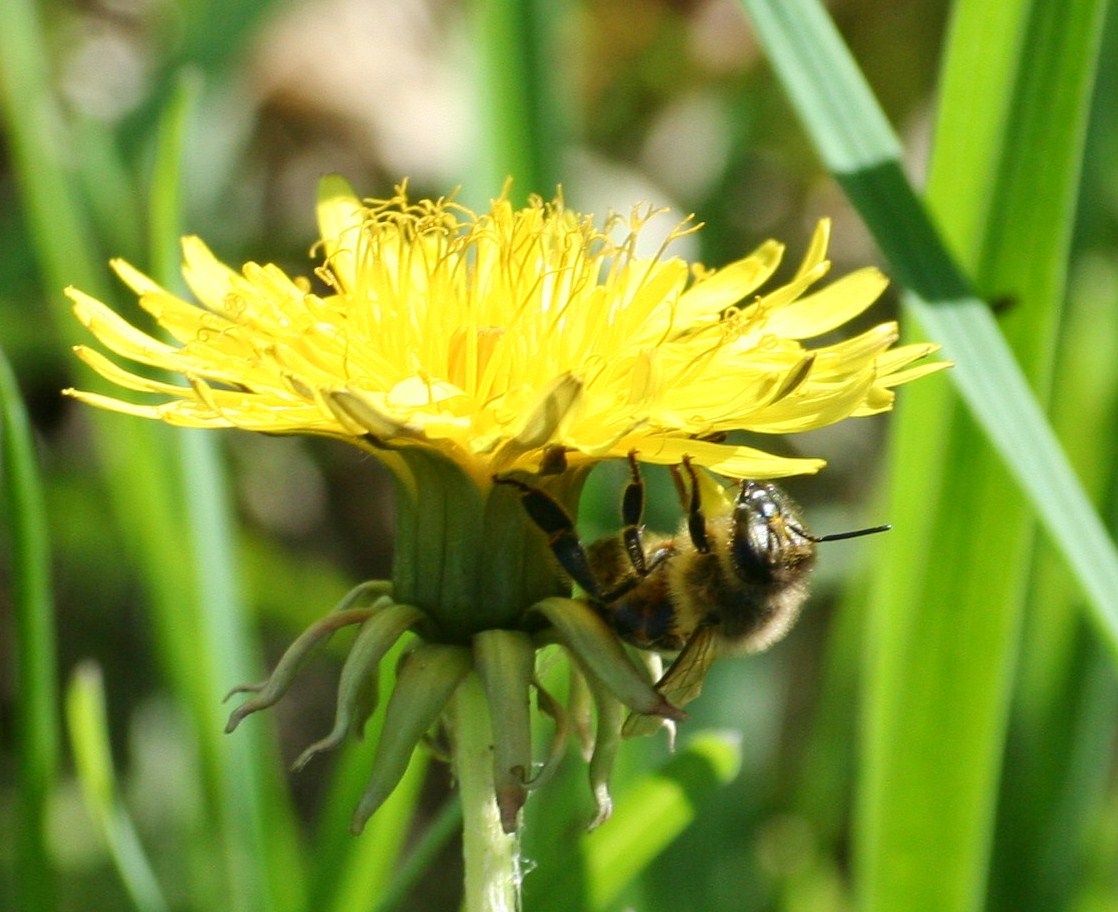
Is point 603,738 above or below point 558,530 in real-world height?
below

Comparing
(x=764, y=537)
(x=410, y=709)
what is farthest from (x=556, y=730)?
(x=764, y=537)

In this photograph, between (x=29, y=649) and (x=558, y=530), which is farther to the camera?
(x=29, y=649)

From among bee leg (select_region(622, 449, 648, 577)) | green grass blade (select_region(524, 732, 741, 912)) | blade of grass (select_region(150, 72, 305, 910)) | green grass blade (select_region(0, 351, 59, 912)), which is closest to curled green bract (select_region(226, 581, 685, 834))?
bee leg (select_region(622, 449, 648, 577))

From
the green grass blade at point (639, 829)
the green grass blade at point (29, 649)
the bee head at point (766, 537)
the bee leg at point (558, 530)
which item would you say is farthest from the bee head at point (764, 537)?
the green grass blade at point (29, 649)

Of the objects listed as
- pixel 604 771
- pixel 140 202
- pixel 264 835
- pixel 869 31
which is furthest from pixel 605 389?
pixel 869 31

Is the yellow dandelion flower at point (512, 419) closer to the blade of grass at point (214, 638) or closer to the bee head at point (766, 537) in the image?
the bee head at point (766, 537)

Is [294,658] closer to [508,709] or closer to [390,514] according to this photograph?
[508,709]

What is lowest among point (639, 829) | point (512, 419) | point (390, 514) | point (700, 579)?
point (639, 829)
